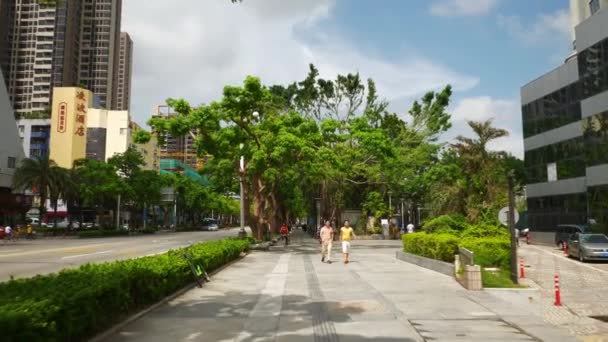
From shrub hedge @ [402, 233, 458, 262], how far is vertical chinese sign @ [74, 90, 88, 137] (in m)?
80.0

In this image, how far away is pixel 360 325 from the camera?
8500mm

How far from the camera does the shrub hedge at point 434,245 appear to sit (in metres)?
17.0

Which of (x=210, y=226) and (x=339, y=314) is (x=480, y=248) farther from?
(x=210, y=226)

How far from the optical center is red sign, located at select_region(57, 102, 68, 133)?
3428 inches

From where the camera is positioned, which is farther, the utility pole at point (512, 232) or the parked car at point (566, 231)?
the parked car at point (566, 231)

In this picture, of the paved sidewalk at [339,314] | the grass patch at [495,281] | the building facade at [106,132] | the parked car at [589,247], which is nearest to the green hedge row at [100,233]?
the paved sidewalk at [339,314]

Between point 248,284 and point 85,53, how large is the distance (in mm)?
134006

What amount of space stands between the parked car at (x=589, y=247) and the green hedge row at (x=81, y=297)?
63.7ft

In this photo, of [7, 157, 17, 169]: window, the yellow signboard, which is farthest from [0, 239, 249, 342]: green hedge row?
the yellow signboard

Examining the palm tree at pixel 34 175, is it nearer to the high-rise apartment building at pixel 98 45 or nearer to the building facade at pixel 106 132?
the building facade at pixel 106 132

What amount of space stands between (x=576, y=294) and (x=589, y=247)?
458 inches

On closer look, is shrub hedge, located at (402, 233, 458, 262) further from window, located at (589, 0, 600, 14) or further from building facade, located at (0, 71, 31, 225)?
building facade, located at (0, 71, 31, 225)

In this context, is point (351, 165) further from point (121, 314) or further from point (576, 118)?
point (121, 314)

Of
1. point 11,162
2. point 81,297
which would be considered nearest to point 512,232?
point 81,297
